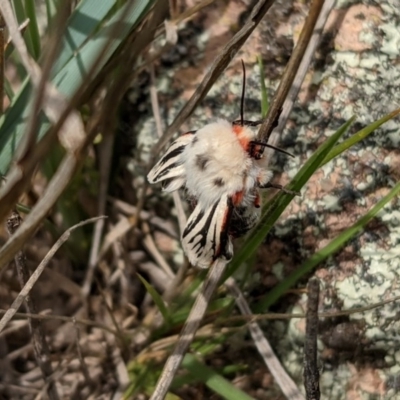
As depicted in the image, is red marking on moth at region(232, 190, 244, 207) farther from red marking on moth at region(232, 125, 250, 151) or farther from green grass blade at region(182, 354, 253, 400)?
green grass blade at region(182, 354, 253, 400)

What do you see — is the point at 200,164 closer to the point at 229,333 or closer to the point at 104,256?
the point at 229,333

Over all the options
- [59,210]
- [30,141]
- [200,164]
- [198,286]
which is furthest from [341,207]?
[30,141]

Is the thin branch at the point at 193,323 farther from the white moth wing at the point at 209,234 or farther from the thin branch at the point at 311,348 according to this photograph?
the thin branch at the point at 311,348

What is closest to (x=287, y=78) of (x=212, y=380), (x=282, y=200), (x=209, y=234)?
(x=282, y=200)

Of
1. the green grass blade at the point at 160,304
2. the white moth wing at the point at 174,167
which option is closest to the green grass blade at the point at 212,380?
the green grass blade at the point at 160,304

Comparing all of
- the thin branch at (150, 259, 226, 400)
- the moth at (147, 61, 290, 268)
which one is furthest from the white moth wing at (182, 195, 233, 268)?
the thin branch at (150, 259, 226, 400)

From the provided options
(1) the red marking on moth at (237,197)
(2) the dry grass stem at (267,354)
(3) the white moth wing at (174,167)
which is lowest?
(2) the dry grass stem at (267,354)
